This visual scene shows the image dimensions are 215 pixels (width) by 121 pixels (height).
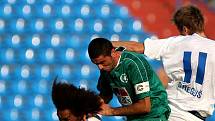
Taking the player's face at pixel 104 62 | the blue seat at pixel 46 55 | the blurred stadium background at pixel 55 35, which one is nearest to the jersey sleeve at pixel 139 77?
the player's face at pixel 104 62

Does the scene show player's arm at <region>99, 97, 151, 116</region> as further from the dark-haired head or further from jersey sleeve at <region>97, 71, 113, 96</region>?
the dark-haired head

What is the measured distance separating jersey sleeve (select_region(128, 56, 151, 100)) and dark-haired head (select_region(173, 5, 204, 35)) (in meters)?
0.45

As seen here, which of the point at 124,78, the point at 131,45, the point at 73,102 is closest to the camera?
the point at 73,102

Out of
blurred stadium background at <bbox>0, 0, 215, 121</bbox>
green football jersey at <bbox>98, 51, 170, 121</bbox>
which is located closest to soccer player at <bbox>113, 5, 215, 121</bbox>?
green football jersey at <bbox>98, 51, 170, 121</bbox>

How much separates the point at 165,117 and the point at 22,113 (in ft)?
13.4

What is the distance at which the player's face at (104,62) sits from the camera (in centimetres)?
303

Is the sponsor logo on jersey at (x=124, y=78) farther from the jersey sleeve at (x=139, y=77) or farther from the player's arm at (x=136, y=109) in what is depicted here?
the player's arm at (x=136, y=109)

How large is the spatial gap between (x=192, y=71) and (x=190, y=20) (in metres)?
0.30

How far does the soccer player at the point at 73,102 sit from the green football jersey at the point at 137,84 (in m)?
0.35

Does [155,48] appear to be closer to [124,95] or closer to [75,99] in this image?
[124,95]

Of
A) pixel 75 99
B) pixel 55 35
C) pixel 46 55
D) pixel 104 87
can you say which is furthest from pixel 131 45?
pixel 55 35

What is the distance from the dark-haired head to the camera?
3426 millimetres

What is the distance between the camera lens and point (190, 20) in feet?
11.2

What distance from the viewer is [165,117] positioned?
3.27 meters
